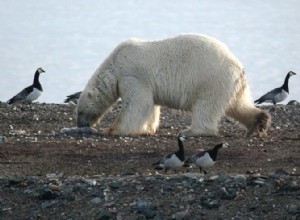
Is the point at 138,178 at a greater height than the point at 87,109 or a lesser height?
greater

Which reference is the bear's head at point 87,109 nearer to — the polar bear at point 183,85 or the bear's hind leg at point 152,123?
the polar bear at point 183,85

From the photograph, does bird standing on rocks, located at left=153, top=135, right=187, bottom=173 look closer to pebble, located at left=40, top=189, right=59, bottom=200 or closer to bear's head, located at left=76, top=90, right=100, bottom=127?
pebble, located at left=40, top=189, right=59, bottom=200

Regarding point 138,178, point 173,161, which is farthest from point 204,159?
point 138,178

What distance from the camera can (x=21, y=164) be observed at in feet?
48.5

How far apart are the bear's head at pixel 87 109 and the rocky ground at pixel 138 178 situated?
1.87 ft

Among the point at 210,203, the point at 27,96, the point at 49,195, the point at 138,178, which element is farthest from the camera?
the point at 27,96

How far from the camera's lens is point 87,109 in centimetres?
1833

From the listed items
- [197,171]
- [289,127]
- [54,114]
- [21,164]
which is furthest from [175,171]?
[54,114]

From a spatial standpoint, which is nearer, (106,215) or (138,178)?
(106,215)

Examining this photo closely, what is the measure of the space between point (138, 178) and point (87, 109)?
5.46 m

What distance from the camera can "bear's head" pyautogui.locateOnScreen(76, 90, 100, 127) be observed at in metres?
18.3

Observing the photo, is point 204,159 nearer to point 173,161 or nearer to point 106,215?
point 173,161

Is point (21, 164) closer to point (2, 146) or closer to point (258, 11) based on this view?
point (2, 146)

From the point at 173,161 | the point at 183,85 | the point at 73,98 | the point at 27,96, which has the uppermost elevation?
the point at 183,85
